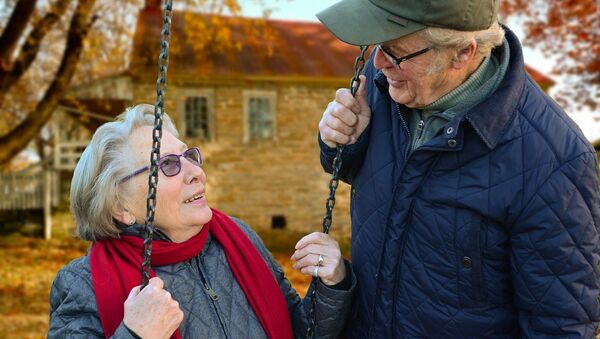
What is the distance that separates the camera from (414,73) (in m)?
1.85

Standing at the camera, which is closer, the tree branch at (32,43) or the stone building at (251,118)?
the tree branch at (32,43)

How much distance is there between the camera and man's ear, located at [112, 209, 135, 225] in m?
2.17

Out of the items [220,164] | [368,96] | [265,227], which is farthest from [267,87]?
[368,96]

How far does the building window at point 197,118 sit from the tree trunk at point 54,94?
5.65 m

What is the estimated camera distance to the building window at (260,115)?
15.6 m

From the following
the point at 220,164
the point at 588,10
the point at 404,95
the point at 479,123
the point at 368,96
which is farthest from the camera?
the point at 220,164

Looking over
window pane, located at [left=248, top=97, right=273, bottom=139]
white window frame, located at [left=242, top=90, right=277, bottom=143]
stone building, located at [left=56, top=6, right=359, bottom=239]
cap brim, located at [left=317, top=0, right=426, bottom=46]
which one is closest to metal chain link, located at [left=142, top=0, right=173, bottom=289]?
cap brim, located at [left=317, top=0, right=426, bottom=46]

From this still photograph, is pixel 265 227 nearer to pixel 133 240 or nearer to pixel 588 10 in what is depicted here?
pixel 588 10

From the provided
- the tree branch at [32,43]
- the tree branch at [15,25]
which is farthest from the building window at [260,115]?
the tree branch at [15,25]

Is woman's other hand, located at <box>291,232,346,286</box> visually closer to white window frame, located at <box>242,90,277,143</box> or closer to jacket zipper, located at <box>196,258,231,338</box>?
jacket zipper, located at <box>196,258,231,338</box>

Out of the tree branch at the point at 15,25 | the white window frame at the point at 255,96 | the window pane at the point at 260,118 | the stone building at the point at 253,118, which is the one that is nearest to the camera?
the tree branch at the point at 15,25

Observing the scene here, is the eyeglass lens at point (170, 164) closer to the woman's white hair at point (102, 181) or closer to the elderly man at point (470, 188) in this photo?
Answer: the woman's white hair at point (102, 181)

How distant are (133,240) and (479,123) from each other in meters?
1.28

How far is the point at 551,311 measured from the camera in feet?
5.77
